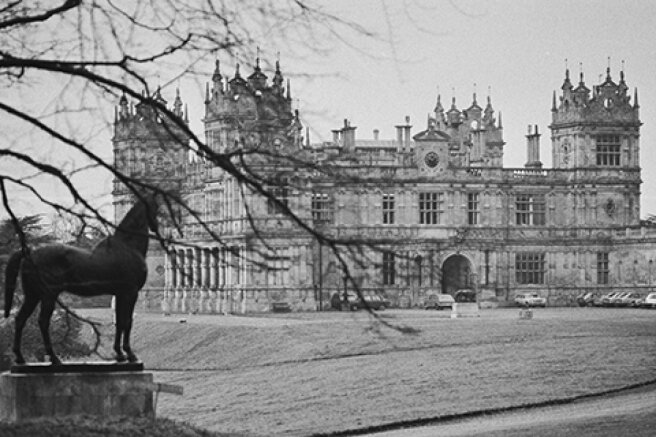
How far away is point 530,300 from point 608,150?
1151 cm

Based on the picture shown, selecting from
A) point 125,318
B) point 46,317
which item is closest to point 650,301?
point 125,318

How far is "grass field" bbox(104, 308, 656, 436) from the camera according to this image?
3388 centimetres

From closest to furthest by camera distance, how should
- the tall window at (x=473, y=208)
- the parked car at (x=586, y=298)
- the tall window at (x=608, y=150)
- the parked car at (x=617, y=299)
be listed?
the parked car at (x=617, y=299), the parked car at (x=586, y=298), the tall window at (x=473, y=208), the tall window at (x=608, y=150)

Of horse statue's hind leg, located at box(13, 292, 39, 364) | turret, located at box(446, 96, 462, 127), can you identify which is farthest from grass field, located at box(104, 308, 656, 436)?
turret, located at box(446, 96, 462, 127)

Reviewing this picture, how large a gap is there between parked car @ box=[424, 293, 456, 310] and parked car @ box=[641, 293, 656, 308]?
8.47 m

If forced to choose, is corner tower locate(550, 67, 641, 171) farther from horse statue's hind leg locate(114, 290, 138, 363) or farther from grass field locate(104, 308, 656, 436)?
horse statue's hind leg locate(114, 290, 138, 363)

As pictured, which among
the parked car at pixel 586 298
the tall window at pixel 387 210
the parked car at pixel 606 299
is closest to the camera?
the parked car at pixel 606 299

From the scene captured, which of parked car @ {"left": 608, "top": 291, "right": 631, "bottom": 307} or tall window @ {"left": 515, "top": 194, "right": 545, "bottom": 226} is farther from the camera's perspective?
tall window @ {"left": 515, "top": 194, "right": 545, "bottom": 226}

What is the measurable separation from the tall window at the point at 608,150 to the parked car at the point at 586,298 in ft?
23.2

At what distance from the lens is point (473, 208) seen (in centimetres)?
8306

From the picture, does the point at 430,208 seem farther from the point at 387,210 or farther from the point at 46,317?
the point at 46,317

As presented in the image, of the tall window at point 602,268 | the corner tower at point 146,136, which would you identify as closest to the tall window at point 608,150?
the tall window at point 602,268

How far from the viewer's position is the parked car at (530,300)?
256 feet

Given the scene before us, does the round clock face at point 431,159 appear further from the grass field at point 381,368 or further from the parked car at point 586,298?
the grass field at point 381,368
